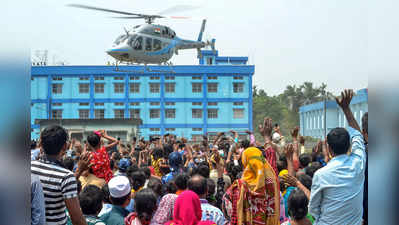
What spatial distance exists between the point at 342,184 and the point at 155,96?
131ft

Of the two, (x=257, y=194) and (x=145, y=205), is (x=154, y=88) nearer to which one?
(x=257, y=194)

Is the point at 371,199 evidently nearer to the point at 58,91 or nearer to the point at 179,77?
the point at 179,77

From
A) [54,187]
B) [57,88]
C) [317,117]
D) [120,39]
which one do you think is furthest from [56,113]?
[54,187]

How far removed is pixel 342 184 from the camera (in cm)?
296

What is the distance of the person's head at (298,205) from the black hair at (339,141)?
0.60 metres

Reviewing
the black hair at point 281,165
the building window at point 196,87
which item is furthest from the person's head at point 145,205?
the building window at point 196,87

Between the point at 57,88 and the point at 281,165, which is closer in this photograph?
the point at 281,165

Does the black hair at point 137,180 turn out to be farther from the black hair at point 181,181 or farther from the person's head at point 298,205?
the person's head at point 298,205

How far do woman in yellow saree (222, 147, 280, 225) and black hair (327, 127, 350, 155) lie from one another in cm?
96

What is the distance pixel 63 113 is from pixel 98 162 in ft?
131

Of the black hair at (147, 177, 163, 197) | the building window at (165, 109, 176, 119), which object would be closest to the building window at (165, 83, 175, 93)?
the building window at (165, 109, 176, 119)

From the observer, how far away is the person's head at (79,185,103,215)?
11.6 ft

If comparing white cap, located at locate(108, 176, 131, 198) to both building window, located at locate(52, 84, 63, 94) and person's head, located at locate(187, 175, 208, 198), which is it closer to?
person's head, located at locate(187, 175, 208, 198)

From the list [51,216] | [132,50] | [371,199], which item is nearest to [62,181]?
→ [51,216]
